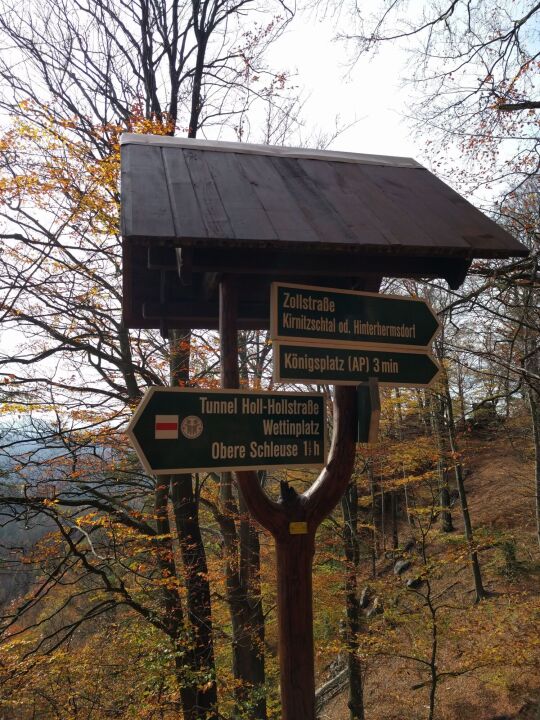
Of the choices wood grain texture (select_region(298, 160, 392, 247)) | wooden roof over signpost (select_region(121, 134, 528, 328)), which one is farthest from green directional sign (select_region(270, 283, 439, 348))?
wood grain texture (select_region(298, 160, 392, 247))

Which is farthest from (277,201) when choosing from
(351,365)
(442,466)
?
(442,466)

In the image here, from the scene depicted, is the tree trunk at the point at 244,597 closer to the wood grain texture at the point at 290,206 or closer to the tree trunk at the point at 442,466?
the wood grain texture at the point at 290,206

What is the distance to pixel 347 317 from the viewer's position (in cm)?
283

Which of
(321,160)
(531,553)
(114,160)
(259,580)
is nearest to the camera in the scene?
(321,160)

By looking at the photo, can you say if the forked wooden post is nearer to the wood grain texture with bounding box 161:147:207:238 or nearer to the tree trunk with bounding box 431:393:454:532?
the wood grain texture with bounding box 161:147:207:238

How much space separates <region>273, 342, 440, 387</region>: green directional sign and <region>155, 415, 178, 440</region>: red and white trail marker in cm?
57

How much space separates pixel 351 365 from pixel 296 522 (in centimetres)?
97

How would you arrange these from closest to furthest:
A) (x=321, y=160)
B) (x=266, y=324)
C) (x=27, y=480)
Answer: (x=321, y=160) → (x=266, y=324) → (x=27, y=480)

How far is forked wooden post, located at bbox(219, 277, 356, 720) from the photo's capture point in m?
2.78

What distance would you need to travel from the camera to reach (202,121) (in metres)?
10.1

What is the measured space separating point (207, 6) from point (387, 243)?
1001 centimetres

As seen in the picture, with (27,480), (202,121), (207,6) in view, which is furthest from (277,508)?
(207,6)

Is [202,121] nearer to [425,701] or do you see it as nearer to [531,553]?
[425,701]

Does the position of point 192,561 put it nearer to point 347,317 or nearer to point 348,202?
point 347,317
